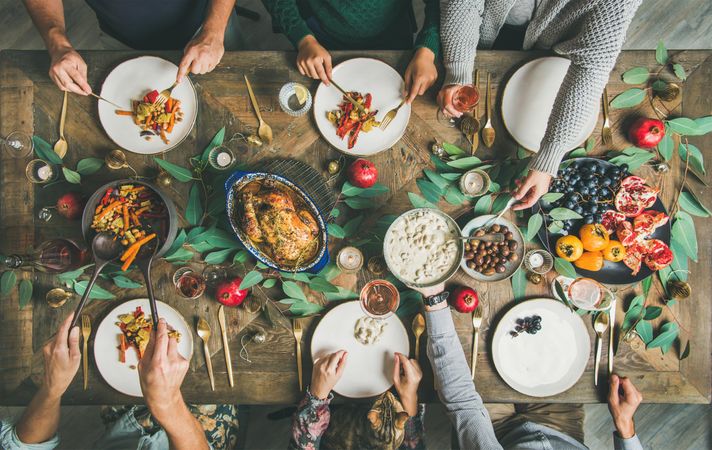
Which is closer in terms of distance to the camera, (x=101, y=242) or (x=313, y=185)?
(x=101, y=242)

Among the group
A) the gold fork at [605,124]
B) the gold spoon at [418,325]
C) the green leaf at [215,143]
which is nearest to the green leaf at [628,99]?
the gold fork at [605,124]

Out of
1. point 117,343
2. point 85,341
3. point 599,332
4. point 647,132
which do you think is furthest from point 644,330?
point 85,341

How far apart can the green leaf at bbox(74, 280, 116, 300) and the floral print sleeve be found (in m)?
0.78

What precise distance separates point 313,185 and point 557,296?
953 mm

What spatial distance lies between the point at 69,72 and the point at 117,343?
0.95m

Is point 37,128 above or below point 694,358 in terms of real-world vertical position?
above

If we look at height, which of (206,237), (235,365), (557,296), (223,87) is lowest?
(235,365)

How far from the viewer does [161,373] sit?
1.25 m

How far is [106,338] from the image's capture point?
146cm

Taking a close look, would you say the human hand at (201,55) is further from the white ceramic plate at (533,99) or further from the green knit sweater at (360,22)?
the white ceramic plate at (533,99)

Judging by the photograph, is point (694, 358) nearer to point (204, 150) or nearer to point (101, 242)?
point (204, 150)

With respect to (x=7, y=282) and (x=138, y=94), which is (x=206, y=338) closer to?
(x=7, y=282)

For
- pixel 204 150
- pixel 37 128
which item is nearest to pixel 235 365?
pixel 204 150

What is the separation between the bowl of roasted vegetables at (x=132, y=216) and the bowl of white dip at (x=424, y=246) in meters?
0.72
